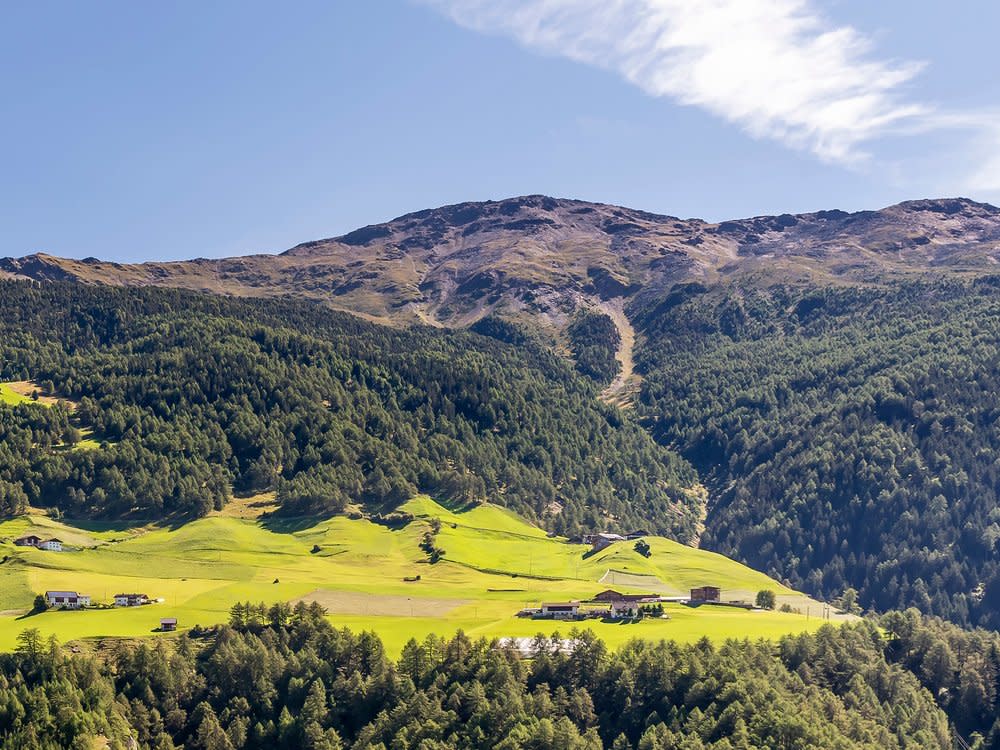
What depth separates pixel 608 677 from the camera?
457ft

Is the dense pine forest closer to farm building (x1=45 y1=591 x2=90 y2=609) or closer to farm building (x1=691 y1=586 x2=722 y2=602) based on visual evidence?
farm building (x1=45 y1=591 x2=90 y2=609)

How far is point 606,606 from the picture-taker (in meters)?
178

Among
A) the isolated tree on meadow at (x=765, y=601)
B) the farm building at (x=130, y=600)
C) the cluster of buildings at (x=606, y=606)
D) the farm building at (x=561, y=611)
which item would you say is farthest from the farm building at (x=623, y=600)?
the farm building at (x=130, y=600)

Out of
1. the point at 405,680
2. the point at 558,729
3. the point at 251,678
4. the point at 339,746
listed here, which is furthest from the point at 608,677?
the point at 251,678

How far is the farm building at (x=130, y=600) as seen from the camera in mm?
167625

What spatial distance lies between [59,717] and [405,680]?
132 ft

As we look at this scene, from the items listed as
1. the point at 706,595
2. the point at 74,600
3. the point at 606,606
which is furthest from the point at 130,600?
the point at 706,595

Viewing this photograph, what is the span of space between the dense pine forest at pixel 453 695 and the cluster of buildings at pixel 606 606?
972 inches

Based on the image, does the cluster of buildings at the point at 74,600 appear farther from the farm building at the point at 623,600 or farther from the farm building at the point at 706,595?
the farm building at the point at 706,595

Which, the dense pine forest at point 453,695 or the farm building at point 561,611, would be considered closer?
the dense pine forest at point 453,695

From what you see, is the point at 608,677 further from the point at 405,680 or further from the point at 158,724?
the point at 158,724

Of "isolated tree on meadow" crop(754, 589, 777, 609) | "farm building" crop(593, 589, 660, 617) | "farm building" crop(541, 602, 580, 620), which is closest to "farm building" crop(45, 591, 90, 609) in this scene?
"farm building" crop(541, 602, 580, 620)

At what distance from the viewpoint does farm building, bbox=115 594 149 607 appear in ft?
550

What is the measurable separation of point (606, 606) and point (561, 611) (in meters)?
8.73
